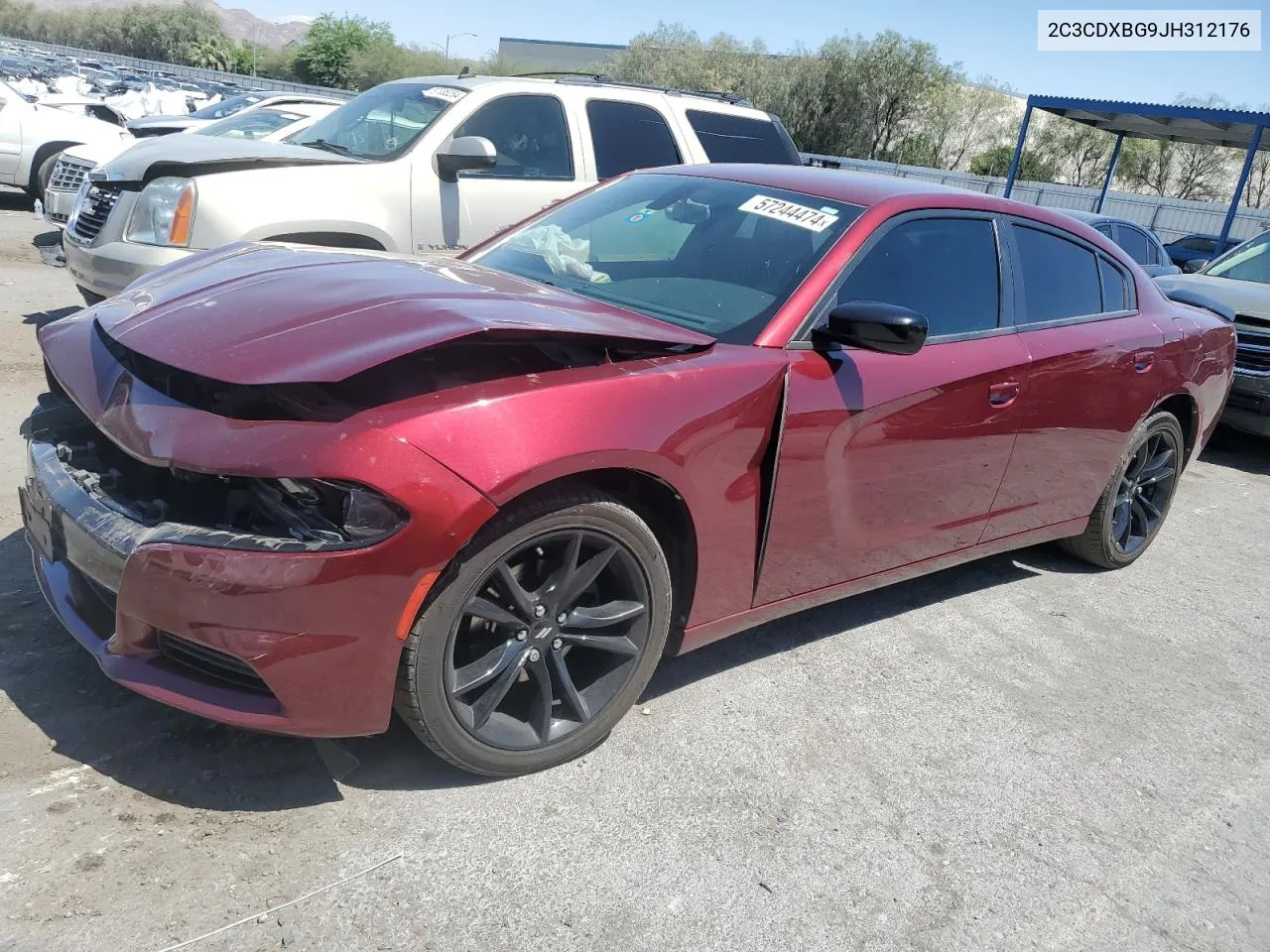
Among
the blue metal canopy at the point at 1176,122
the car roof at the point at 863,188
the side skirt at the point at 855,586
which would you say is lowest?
the side skirt at the point at 855,586

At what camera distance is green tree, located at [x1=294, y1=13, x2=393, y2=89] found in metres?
68.0

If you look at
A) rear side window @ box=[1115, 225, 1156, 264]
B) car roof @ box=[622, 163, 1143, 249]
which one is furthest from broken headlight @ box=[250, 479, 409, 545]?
rear side window @ box=[1115, 225, 1156, 264]

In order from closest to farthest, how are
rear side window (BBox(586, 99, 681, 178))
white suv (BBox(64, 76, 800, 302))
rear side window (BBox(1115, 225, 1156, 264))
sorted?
white suv (BBox(64, 76, 800, 302)) < rear side window (BBox(586, 99, 681, 178)) < rear side window (BBox(1115, 225, 1156, 264))

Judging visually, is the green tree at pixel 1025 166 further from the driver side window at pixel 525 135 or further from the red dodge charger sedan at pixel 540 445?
the red dodge charger sedan at pixel 540 445

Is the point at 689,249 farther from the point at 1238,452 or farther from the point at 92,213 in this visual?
the point at 1238,452

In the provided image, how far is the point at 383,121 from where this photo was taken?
669 centimetres

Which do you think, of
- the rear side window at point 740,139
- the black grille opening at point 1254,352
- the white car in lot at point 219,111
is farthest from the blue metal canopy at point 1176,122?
the white car in lot at point 219,111

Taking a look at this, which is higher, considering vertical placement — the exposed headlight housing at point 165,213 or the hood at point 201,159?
the hood at point 201,159

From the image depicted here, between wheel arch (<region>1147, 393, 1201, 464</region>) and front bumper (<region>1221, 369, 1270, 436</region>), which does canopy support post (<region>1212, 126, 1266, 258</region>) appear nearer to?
front bumper (<region>1221, 369, 1270, 436</region>)

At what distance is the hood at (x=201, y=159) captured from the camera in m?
5.54

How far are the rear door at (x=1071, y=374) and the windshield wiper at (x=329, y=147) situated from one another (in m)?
4.23

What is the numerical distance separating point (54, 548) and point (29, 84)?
2476cm

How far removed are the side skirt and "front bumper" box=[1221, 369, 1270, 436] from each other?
3.74m

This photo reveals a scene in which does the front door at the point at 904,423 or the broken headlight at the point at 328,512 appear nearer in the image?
the broken headlight at the point at 328,512
